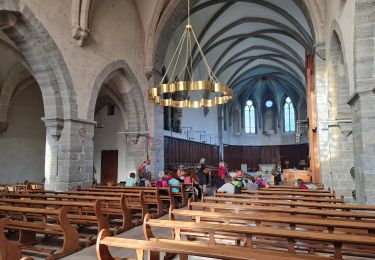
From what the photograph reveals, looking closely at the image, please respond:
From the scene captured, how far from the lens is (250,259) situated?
2076 millimetres

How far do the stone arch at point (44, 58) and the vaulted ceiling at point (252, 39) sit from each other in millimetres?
8583

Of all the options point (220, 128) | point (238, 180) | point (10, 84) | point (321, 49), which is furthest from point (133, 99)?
point (220, 128)

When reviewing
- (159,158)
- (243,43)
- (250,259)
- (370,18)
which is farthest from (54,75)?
(243,43)

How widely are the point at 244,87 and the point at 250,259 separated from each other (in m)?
32.5

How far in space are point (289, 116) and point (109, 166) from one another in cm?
2282

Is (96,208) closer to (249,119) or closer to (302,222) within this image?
(302,222)

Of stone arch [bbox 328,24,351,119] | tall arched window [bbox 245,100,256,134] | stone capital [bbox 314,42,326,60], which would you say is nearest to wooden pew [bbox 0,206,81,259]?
stone arch [bbox 328,24,351,119]

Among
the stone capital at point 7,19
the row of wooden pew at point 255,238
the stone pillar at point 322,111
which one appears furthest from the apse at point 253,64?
the row of wooden pew at point 255,238

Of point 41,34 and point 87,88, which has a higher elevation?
point 41,34

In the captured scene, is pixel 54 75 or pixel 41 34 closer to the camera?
pixel 41 34

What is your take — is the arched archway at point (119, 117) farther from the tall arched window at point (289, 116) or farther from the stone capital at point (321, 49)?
the tall arched window at point (289, 116)

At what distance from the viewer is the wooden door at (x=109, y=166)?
684 inches

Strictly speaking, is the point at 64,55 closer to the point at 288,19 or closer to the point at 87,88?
the point at 87,88

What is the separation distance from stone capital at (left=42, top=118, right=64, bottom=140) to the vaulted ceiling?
913 centimetres
